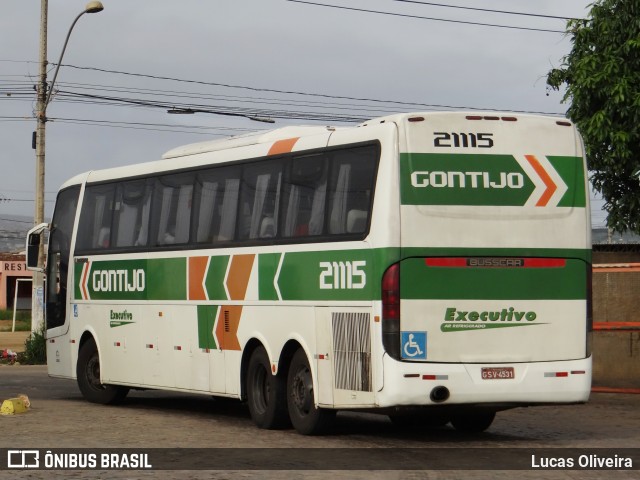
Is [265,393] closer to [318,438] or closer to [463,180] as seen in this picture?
[318,438]

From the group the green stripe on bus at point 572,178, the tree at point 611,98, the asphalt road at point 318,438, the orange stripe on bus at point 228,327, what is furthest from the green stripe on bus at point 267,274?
the tree at point 611,98

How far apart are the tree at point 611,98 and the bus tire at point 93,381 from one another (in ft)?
32.5

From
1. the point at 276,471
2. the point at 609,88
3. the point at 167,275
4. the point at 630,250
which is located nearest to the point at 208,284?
the point at 167,275

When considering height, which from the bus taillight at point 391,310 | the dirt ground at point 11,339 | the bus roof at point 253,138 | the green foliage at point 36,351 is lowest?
the dirt ground at point 11,339

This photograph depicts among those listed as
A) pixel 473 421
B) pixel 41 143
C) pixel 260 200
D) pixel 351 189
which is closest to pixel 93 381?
pixel 260 200

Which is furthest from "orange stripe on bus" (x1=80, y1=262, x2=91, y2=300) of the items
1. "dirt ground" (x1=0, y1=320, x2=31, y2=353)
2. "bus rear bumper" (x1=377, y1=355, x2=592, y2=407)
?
"dirt ground" (x1=0, y1=320, x2=31, y2=353)

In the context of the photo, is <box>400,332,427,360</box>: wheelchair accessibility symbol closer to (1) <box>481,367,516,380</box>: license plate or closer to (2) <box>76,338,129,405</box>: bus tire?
(1) <box>481,367,516,380</box>: license plate

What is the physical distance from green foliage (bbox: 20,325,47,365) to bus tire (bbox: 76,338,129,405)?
43.9 ft

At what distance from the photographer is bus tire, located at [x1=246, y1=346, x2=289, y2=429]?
1656cm

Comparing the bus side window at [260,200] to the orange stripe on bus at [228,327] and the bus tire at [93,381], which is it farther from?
the bus tire at [93,381]

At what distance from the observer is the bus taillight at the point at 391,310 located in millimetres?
14516

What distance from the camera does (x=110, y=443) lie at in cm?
1484

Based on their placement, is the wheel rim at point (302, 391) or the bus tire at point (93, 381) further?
the bus tire at point (93, 381)

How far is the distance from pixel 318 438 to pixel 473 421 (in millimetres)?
2240
